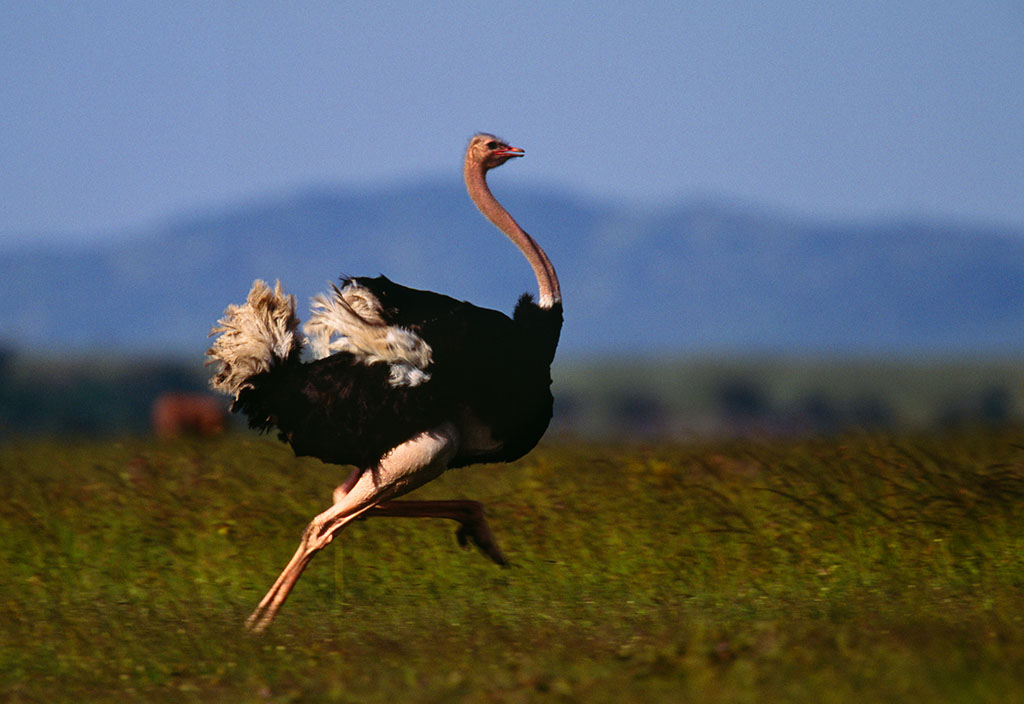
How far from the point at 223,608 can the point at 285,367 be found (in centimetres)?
128

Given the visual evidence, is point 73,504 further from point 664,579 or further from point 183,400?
point 183,400

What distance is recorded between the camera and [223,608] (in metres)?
7.91

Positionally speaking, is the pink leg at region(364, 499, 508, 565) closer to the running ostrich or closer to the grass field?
the running ostrich

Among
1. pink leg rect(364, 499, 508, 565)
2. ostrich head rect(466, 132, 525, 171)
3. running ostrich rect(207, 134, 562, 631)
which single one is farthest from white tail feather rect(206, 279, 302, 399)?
ostrich head rect(466, 132, 525, 171)

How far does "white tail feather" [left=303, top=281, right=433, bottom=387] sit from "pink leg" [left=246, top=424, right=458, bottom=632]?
264mm

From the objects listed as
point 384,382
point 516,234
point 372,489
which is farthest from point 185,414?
point 384,382

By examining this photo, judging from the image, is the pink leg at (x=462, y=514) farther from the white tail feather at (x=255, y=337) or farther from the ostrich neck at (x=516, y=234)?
the ostrich neck at (x=516, y=234)

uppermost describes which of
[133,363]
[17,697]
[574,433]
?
[17,697]

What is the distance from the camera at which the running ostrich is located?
7074mm

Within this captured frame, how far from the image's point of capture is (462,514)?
765 cm

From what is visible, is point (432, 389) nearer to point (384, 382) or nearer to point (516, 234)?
point (384, 382)


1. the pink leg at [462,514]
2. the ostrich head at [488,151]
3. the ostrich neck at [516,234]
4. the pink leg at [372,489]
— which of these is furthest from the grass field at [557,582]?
the ostrich head at [488,151]

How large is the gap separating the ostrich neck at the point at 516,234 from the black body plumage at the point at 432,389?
0.07 metres

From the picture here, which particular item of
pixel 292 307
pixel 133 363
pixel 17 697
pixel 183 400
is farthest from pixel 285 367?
pixel 133 363
